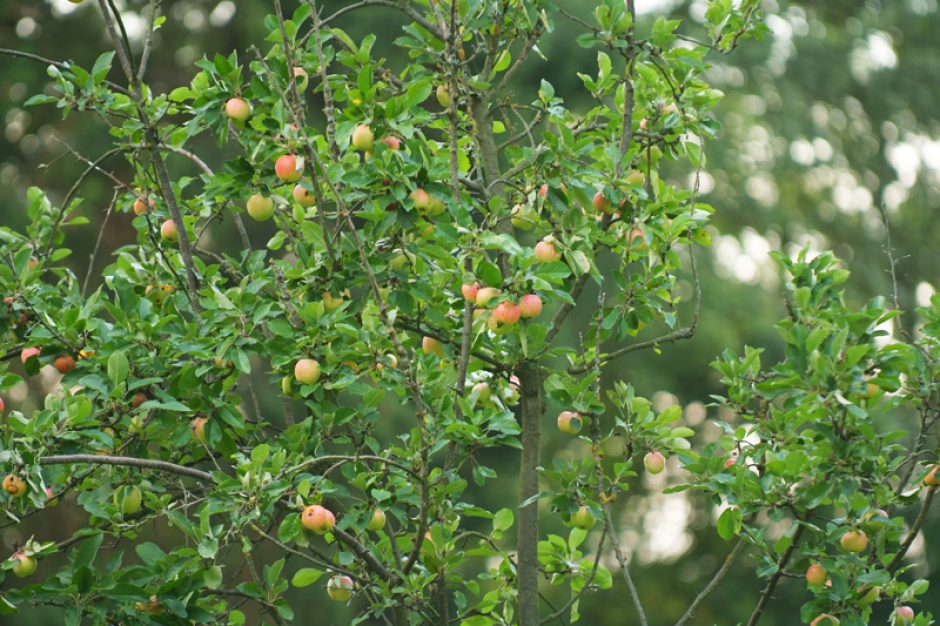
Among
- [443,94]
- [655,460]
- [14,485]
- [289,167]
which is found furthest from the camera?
[443,94]

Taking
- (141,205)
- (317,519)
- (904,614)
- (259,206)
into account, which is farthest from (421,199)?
(904,614)

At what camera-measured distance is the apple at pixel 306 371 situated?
2379 mm

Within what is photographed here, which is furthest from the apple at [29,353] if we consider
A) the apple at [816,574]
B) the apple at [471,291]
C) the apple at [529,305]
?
the apple at [816,574]

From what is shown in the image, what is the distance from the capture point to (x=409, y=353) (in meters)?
2.60

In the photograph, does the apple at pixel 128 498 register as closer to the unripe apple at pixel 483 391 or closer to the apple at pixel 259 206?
the apple at pixel 259 206

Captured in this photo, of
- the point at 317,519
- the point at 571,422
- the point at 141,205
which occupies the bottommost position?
the point at 571,422

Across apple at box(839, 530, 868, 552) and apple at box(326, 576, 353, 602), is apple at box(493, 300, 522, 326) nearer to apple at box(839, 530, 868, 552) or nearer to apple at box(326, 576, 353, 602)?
apple at box(326, 576, 353, 602)

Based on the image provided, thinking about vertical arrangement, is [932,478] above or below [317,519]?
below

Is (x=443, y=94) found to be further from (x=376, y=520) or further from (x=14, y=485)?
(x=14, y=485)

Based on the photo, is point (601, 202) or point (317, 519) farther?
point (601, 202)

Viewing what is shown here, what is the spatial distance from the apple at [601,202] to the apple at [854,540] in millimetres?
879

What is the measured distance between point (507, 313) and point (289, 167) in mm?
557

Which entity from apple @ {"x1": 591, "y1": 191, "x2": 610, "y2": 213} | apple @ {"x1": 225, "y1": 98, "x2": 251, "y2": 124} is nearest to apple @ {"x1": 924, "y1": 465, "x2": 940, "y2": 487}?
apple @ {"x1": 591, "y1": 191, "x2": 610, "y2": 213}

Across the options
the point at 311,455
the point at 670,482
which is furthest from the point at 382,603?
the point at 670,482
